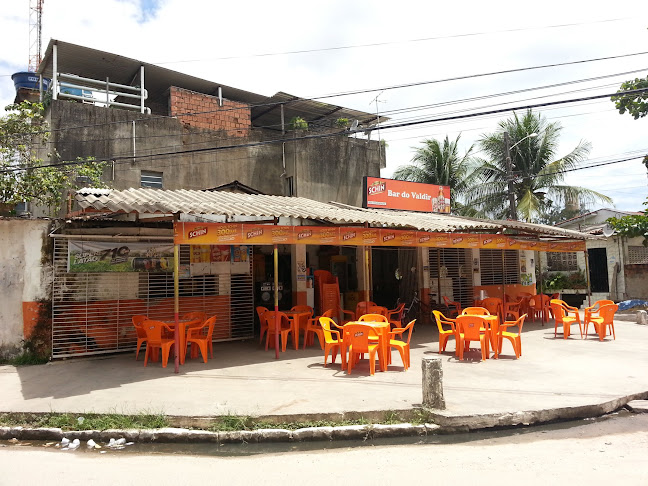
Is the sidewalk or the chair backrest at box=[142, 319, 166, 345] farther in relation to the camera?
the chair backrest at box=[142, 319, 166, 345]

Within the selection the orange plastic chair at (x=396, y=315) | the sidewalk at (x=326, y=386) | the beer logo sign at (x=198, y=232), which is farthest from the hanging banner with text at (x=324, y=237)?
the sidewalk at (x=326, y=386)

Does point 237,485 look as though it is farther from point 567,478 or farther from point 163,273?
point 163,273

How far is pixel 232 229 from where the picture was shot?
8594 mm

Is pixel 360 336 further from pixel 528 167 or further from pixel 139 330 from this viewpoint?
pixel 528 167

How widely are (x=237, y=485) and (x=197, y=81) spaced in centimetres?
1450

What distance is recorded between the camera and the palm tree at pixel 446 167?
2436 cm

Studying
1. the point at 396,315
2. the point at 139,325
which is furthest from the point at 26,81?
the point at 396,315

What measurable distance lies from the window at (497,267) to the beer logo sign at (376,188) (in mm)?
4530

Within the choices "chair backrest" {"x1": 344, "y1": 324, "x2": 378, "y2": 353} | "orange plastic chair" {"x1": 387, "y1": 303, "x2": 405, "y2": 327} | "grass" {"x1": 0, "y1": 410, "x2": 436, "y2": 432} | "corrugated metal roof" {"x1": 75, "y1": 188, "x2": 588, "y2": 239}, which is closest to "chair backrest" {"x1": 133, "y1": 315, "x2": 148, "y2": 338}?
"corrugated metal roof" {"x1": 75, "y1": 188, "x2": 588, "y2": 239}

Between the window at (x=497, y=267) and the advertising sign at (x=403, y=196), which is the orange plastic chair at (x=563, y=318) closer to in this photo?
the window at (x=497, y=267)

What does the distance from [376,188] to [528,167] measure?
1179 centimetres

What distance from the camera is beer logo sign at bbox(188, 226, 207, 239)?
8195 mm

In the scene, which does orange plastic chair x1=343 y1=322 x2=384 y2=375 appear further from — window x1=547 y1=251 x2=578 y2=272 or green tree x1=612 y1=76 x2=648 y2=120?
window x1=547 y1=251 x2=578 y2=272

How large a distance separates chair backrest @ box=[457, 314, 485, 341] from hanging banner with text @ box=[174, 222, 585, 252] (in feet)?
9.11
